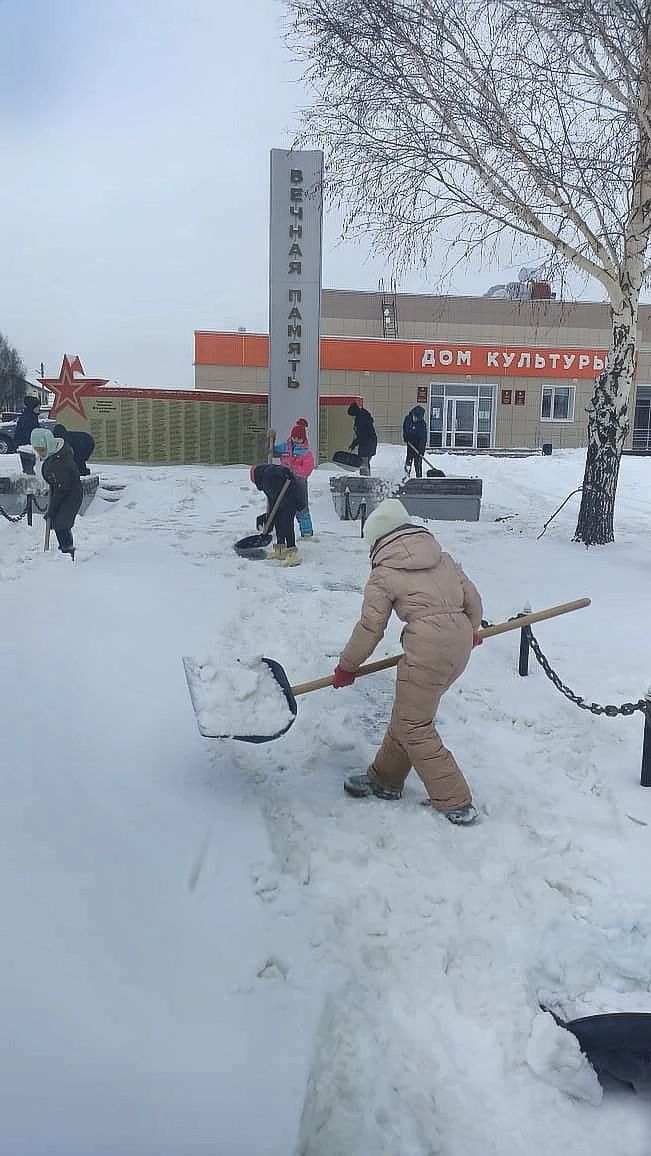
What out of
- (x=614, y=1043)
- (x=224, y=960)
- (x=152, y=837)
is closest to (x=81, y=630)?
(x=152, y=837)

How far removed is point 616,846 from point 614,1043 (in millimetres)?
1080

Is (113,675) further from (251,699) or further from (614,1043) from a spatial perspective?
(614,1043)

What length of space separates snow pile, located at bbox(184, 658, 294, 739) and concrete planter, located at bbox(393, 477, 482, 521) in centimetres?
717

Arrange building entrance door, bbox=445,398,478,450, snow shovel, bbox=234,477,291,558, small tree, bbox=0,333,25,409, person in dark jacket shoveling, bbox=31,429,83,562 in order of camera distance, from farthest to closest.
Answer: building entrance door, bbox=445,398,478,450 → snow shovel, bbox=234,477,291,558 → person in dark jacket shoveling, bbox=31,429,83,562 → small tree, bbox=0,333,25,409

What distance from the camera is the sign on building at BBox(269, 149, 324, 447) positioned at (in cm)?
1602

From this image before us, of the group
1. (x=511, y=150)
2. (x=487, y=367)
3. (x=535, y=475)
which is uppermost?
(x=511, y=150)

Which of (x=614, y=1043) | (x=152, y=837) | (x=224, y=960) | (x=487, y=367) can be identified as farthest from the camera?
(x=487, y=367)

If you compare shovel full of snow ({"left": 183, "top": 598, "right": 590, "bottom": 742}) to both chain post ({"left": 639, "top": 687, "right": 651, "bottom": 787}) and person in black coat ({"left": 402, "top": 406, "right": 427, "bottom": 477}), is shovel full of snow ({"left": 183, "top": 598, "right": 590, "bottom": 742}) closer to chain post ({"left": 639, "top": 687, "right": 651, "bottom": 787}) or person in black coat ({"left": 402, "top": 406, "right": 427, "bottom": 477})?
chain post ({"left": 639, "top": 687, "right": 651, "bottom": 787})

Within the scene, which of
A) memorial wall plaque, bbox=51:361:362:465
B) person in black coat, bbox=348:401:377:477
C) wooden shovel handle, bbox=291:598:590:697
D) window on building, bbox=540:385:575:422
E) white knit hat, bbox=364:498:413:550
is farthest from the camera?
window on building, bbox=540:385:575:422

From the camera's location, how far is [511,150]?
8.77 m

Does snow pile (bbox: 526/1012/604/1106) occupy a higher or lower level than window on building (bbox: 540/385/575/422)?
lower

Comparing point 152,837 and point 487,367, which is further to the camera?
point 487,367

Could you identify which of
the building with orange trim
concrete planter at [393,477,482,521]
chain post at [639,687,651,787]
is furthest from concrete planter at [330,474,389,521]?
the building with orange trim

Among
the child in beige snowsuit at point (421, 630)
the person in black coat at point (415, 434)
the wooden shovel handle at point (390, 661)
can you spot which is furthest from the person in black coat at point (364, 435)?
the child in beige snowsuit at point (421, 630)
